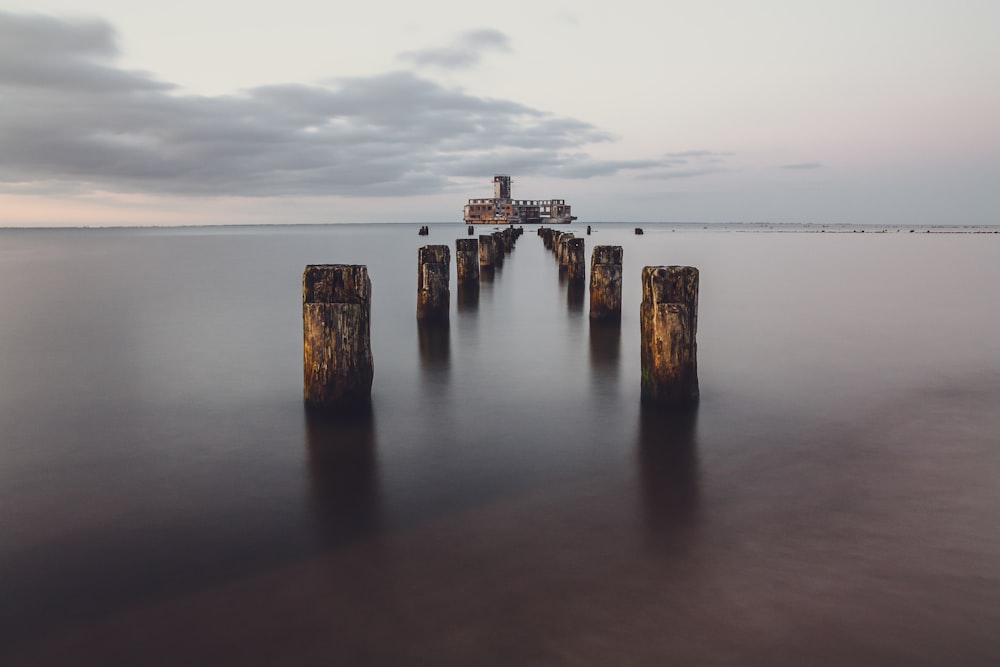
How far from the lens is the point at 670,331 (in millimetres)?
6613

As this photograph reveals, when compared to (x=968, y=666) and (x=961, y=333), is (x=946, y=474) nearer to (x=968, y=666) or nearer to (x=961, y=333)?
(x=968, y=666)

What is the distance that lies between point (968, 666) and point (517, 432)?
4203 mm

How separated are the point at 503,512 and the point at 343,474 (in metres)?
1.50

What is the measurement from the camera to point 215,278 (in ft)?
88.5

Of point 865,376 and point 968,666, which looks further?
point 865,376

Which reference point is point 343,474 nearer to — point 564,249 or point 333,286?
point 333,286

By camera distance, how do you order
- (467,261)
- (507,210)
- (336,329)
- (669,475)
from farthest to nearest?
(507,210) → (467,261) → (336,329) → (669,475)

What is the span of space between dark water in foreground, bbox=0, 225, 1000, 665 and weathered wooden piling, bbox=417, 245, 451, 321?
239cm

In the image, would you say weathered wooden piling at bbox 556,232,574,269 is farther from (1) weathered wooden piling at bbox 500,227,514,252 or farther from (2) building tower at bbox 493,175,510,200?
(2) building tower at bbox 493,175,510,200

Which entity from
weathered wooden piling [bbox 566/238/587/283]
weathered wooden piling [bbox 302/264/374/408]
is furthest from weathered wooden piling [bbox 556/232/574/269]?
weathered wooden piling [bbox 302/264/374/408]

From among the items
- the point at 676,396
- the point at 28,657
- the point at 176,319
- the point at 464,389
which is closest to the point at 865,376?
the point at 676,396

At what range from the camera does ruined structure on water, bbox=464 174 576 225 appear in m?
150

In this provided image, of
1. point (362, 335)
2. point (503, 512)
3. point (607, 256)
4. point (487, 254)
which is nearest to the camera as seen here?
point (503, 512)

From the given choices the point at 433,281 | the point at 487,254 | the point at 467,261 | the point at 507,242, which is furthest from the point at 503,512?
the point at 507,242
